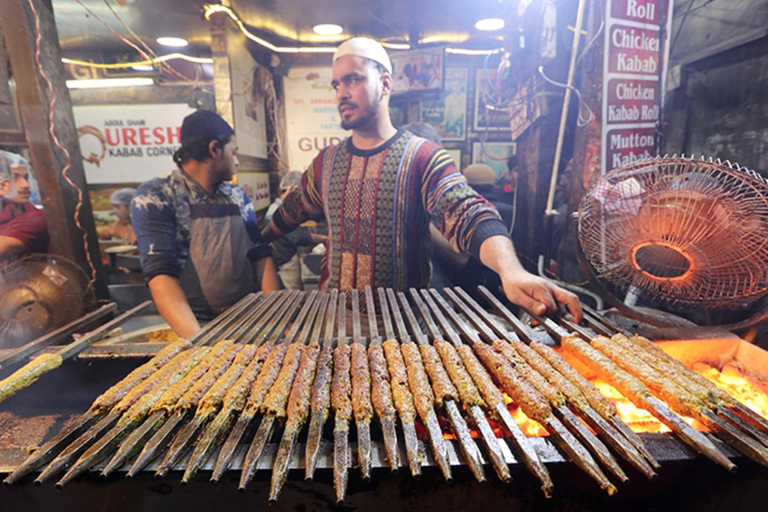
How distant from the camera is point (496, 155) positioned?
7.88m

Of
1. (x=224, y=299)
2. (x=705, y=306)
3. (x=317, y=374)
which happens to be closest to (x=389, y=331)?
(x=317, y=374)

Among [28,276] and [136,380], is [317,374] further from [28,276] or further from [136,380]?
[28,276]

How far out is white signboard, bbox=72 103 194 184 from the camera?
6.80 metres

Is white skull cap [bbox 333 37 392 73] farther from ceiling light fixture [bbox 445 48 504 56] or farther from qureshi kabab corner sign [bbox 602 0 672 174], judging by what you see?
ceiling light fixture [bbox 445 48 504 56]

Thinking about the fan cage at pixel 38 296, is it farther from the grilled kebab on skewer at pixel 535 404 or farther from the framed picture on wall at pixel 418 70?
the framed picture on wall at pixel 418 70

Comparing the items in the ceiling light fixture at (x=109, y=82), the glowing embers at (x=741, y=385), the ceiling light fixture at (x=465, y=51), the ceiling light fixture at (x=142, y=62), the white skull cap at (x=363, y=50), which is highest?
the ceiling light fixture at (x=465, y=51)

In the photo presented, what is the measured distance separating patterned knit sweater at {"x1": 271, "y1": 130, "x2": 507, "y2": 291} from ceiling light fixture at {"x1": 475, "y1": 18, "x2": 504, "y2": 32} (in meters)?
4.28

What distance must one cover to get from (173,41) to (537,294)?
24.6 ft

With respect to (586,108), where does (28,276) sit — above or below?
below

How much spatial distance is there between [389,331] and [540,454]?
0.98 meters

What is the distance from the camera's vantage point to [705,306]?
1.95 meters

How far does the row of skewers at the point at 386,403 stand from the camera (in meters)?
1.10

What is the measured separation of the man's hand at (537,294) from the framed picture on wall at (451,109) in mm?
6151

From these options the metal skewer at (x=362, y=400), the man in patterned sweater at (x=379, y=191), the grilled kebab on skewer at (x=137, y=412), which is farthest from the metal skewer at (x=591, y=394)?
the grilled kebab on skewer at (x=137, y=412)
